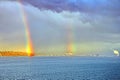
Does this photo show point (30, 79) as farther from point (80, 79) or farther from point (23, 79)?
point (80, 79)

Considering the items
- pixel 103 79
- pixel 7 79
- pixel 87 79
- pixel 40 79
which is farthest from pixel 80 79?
pixel 7 79

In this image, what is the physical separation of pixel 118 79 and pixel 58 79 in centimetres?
2444

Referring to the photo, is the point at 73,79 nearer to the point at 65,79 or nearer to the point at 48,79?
the point at 65,79

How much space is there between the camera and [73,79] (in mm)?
104625

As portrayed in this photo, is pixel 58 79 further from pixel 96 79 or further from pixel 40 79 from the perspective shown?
pixel 96 79

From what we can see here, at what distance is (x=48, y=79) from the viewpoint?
105 meters

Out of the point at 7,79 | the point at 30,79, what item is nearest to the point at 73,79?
the point at 30,79

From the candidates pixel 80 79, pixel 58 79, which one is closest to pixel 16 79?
pixel 58 79

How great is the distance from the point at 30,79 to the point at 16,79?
5.66 m

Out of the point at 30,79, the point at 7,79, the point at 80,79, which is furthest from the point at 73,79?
the point at 7,79

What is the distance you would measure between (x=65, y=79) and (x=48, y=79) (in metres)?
7.03

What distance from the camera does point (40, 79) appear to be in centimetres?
10506

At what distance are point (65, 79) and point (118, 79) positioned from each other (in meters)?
21.6

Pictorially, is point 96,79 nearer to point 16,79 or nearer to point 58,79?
point 58,79
